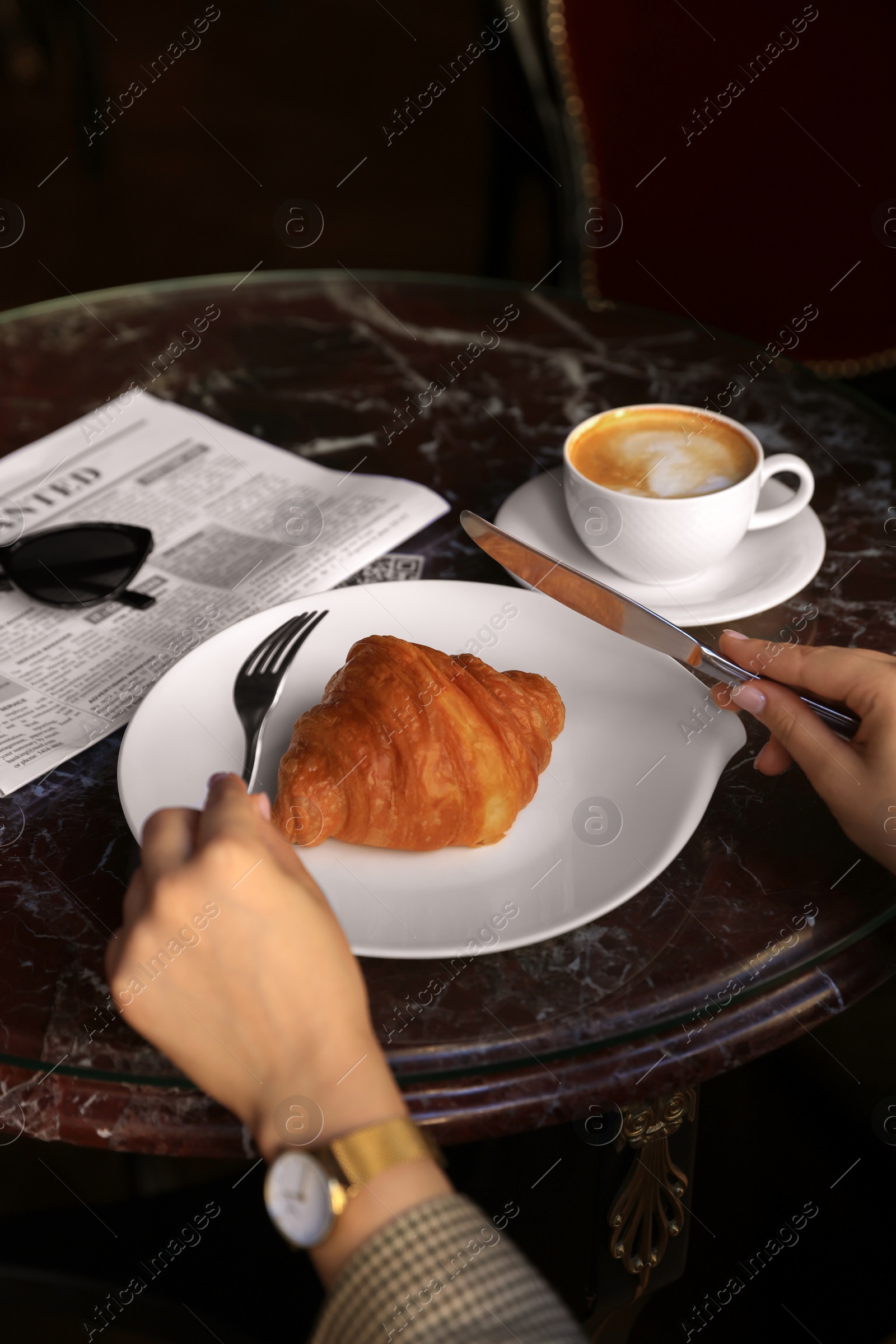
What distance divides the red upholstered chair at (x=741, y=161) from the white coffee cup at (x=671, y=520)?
2.88 ft

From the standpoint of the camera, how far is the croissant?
0.64 m

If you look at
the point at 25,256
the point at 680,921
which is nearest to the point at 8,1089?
the point at 680,921

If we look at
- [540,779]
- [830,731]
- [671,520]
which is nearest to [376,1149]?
[540,779]

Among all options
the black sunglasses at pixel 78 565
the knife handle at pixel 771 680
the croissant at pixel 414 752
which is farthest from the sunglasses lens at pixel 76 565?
the knife handle at pixel 771 680

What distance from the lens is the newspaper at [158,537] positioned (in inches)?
Result: 31.6

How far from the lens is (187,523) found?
101 cm

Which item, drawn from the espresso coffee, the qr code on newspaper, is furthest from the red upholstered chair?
the qr code on newspaper

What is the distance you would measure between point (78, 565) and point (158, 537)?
0.10 meters

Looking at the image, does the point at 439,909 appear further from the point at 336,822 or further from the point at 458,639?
the point at 458,639

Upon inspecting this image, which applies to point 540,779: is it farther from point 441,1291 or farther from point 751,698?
point 441,1291

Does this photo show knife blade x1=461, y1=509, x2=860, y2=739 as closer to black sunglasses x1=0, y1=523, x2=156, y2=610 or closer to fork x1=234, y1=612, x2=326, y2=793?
fork x1=234, y1=612, x2=326, y2=793

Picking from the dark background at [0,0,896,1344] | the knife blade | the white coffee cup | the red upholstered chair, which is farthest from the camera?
the red upholstered chair

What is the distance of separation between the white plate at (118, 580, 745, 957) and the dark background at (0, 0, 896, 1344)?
0.41 m

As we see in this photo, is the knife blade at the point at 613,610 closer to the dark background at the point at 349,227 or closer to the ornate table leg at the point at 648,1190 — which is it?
the ornate table leg at the point at 648,1190
